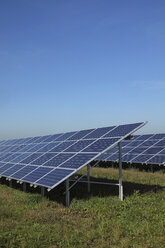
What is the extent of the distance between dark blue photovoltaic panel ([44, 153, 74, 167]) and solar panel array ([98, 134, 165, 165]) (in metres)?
11.7

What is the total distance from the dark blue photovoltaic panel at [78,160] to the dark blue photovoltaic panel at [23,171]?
285 cm

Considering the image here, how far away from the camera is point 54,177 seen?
12.6 meters

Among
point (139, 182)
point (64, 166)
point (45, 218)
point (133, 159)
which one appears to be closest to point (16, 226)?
point (45, 218)

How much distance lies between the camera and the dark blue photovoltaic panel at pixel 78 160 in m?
12.6

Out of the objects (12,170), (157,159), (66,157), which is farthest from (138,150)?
(66,157)

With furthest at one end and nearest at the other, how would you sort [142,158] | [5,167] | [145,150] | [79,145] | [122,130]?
[145,150], [142,158], [5,167], [79,145], [122,130]

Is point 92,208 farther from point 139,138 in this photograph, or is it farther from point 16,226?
point 139,138

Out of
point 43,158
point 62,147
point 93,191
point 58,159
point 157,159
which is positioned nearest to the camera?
point 58,159

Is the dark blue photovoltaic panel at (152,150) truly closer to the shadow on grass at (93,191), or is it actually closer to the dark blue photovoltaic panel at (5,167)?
the shadow on grass at (93,191)

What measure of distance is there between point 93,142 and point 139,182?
5843 millimetres

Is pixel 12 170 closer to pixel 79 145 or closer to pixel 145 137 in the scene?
pixel 79 145

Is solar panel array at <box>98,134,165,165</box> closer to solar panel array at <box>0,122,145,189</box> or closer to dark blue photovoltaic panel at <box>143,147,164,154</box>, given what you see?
dark blue photovoltaic panel at <box>143,147,164,154</box>

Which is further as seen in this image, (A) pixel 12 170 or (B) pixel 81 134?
(B) pixel 81 134

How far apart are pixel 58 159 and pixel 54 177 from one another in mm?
2345
